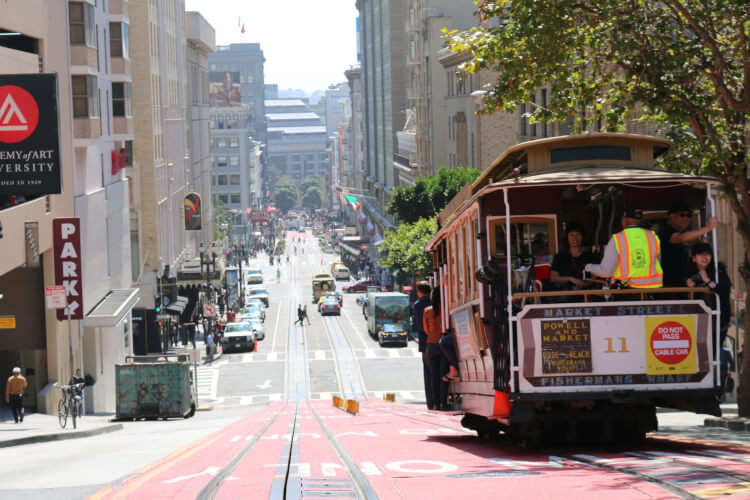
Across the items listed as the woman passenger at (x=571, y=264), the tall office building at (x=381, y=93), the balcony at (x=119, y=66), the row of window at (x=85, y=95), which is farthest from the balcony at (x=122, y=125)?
the tall office building at (x=381, y=93)

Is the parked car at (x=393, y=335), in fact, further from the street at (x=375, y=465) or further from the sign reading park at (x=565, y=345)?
the sign reading park at (x=565, y=345)

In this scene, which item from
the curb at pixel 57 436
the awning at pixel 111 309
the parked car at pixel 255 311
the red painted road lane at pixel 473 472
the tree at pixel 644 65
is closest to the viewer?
the red painted road lane at pixel 473 472

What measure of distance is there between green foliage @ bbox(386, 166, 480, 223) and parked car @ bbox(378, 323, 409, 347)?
891 centimetres

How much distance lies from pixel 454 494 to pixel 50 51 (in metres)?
30.0

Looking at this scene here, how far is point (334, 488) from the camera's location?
996cm

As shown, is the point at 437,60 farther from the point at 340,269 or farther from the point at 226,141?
the point at 226,141

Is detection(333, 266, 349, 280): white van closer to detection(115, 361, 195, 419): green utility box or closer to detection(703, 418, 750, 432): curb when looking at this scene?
detection(115, 361, 195, 419): green utility box

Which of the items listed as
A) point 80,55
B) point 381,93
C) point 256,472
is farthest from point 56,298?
point 381,93

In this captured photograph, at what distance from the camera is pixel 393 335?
68.4m

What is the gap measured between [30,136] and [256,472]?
15421 millimetres

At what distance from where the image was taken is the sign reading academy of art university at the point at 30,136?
972 inches

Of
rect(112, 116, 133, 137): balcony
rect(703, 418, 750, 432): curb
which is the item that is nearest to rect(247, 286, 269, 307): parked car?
rect(112, 116, 133, 137): balcony

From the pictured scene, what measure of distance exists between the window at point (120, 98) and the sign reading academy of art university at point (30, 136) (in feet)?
96.2

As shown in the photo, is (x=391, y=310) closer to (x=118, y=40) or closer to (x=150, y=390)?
(x=118, y=40)
